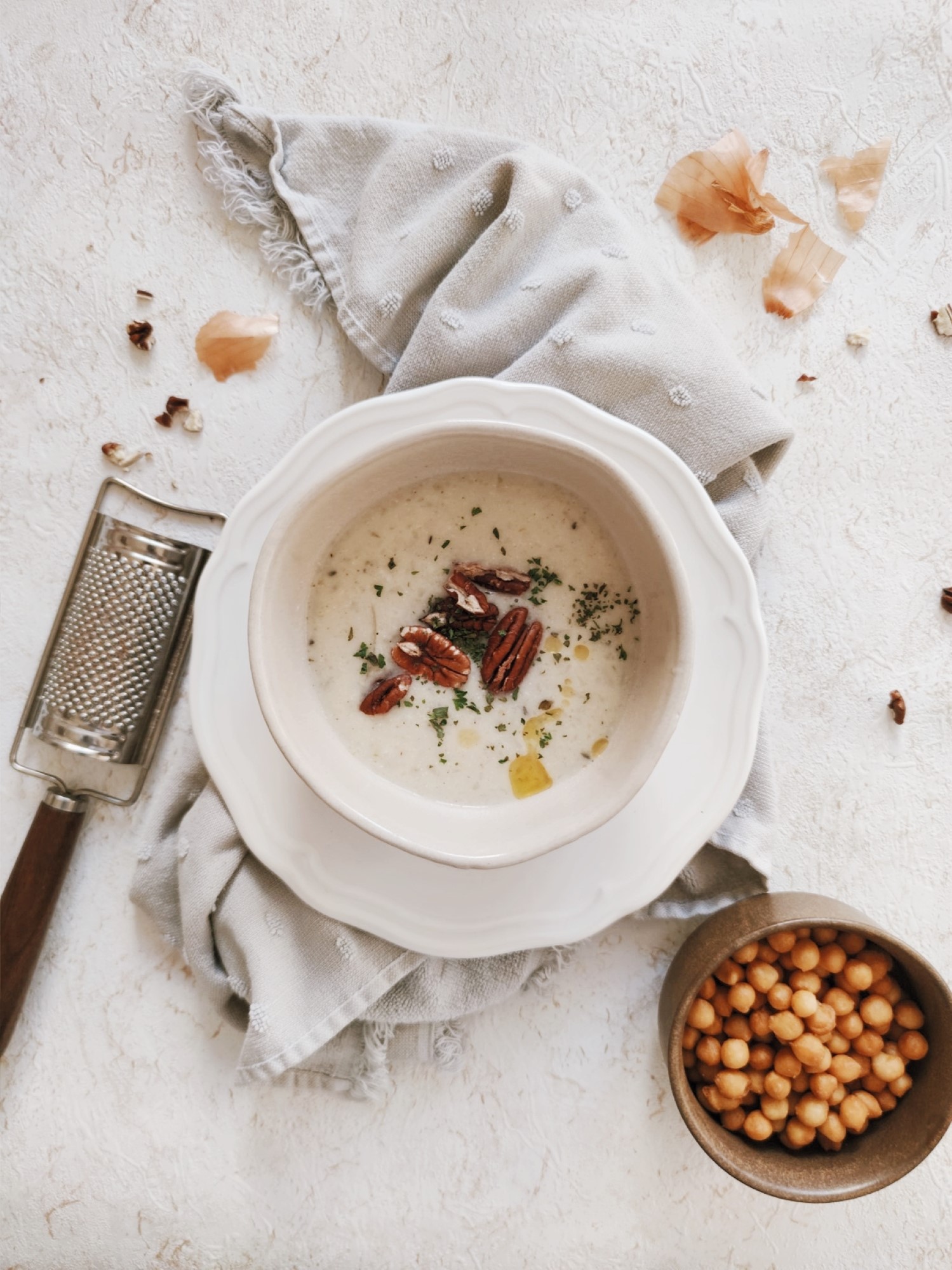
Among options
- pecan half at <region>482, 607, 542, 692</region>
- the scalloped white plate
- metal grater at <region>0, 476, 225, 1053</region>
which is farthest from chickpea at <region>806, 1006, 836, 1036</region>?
metal grater at <region>0, 476, 225, 1053</region>

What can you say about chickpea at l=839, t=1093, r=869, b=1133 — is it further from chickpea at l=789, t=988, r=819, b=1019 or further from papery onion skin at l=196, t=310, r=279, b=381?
papery onion skin at l=196, t=310, r=279, b=381

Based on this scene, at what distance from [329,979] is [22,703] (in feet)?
1.91

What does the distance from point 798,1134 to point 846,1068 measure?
0.10 meters

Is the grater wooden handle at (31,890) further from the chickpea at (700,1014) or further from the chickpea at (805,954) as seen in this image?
the chickpea at (805,954)

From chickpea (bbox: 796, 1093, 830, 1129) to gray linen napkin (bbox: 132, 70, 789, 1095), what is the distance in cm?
26

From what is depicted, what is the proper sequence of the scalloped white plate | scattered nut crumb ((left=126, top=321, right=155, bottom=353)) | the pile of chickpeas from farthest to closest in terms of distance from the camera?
scattered nut crumb ((left=126, top=321, right=155, bottom=353))
the pile of chickpeas
the scalloped white plate

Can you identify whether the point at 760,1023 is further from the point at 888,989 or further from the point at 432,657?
the point at 432,657

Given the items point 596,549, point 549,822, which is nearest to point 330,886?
point 549,822

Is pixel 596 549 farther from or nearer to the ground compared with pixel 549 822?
farther from the ground

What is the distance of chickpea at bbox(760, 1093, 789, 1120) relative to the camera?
3.63 ft

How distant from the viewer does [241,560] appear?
1014 mm

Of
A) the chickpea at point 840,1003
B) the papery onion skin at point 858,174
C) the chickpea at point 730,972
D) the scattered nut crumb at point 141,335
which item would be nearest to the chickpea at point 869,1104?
the chickpea at point 840,1003

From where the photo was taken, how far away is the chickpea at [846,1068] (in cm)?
110

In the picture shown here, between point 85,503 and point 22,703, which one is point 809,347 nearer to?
point 85,503
